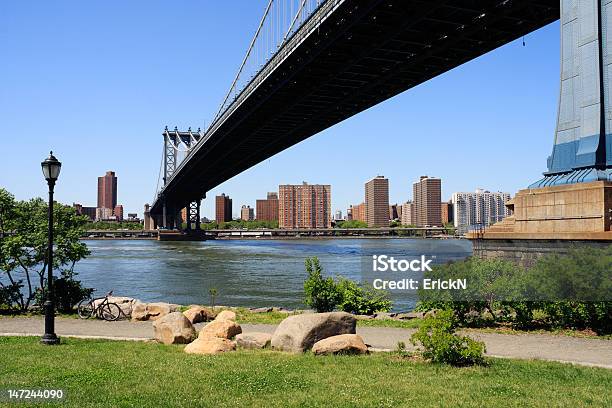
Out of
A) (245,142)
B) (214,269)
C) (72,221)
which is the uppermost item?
(245,142)

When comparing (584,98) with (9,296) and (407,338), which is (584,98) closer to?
(407,338)

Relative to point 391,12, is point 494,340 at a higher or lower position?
lower

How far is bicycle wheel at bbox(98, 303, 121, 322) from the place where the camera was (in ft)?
47.1

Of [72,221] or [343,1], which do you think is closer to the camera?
[72,221]

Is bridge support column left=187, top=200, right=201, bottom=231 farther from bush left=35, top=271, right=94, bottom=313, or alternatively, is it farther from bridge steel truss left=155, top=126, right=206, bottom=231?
bush left=35, top=271, right=94, bottom=313

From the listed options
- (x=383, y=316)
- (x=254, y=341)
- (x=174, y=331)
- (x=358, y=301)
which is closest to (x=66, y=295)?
(x=174, y=331)

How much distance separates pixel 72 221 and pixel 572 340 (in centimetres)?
1391

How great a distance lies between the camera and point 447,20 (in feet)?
95.8

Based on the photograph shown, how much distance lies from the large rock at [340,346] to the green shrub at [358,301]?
6.08 m

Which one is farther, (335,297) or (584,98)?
(335,297)

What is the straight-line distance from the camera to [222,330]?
1030cm

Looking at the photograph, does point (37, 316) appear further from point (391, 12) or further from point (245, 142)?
point (245, 142)

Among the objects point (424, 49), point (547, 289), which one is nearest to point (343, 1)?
point (424, 49)

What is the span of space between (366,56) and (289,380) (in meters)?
29.2
